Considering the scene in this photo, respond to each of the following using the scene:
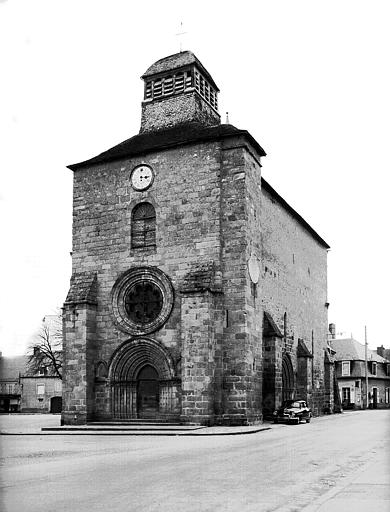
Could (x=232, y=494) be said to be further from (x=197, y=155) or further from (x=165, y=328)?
(x=197, y=155)

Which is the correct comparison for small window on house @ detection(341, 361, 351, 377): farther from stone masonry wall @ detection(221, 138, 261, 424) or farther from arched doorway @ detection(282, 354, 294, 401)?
stone masonry wall @ detection(221, 138, 261, 424)

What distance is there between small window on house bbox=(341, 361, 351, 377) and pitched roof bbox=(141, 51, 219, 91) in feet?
118

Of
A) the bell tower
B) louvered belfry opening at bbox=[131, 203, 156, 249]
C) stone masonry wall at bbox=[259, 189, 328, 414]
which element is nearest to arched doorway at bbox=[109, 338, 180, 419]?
louvered belfry opening at bbox=[131, 203, 156, 249]

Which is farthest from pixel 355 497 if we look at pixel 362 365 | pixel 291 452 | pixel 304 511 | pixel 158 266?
pixel 362 365

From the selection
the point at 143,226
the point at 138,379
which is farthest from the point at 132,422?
the point at 143,226

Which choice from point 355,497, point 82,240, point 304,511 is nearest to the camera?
point 304,511

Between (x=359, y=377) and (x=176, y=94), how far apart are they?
123 ft

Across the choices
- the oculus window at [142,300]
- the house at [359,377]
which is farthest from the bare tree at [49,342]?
the oculus window at [142,300]

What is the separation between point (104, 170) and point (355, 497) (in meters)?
23.3

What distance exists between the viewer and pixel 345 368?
6162cm

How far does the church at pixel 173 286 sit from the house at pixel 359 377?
32.6 meters

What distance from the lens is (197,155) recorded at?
90.9 feet

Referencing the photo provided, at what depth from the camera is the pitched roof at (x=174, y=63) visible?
108 ft

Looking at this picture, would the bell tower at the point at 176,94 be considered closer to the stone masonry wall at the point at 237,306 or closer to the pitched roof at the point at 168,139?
the pitched roof at the point at 168,139
